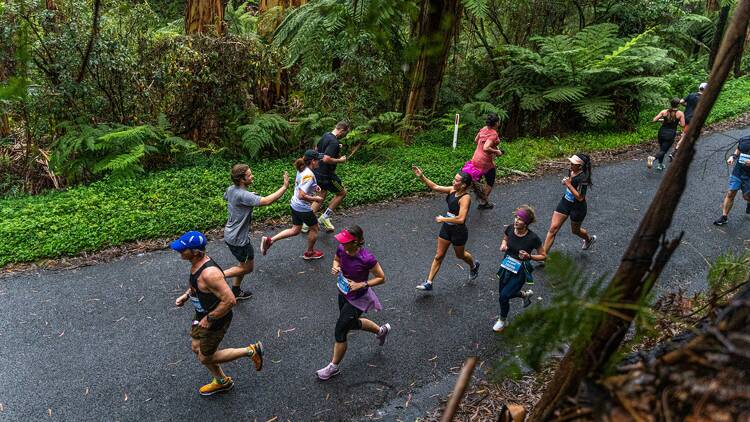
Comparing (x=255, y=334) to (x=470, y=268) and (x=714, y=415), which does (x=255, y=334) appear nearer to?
(x=470, y=268)

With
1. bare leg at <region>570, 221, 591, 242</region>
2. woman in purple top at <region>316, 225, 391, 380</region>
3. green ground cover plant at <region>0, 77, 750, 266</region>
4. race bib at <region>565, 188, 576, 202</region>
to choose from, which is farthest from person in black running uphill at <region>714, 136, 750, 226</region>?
woman in purple top at <region>316, 225, 391, 380</region>

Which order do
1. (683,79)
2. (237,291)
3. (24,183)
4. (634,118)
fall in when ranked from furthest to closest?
(683,79) → (634,118) → (24,183) → (237,291)

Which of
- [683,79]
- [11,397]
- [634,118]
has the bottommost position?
[11,397]

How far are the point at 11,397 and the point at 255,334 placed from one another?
2.49 m

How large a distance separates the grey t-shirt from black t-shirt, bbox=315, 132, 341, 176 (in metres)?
2.36

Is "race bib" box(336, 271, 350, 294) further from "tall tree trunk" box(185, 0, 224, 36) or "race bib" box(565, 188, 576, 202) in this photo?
"tall tree trunk" box(185, 0, 224, 36)

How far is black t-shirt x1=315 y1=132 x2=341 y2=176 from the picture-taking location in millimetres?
8305

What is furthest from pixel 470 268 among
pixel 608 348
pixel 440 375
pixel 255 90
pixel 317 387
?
pixel 255 90

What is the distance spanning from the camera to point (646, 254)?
185 centimetres

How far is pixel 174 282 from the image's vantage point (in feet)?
23.0

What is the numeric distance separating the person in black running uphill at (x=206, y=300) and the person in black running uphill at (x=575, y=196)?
185 inches

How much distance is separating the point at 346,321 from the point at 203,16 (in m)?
8.68

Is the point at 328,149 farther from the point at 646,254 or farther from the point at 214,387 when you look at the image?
the point at 646,254

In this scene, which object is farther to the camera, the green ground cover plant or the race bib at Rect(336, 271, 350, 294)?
the green ground cover plant
